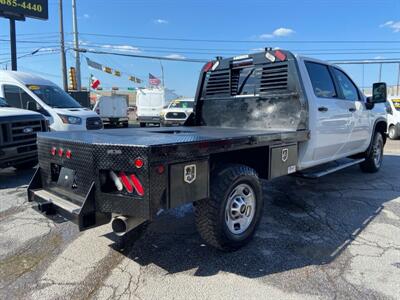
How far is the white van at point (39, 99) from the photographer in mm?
9039

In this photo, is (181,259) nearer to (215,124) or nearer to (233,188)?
(233,188)

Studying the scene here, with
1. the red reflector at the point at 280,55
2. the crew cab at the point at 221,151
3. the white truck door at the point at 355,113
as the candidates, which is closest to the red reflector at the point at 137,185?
the crew cab at the point at 221,151

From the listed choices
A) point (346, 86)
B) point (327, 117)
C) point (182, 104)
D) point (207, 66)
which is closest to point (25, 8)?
point (182, 104)

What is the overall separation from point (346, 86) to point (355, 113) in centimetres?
50

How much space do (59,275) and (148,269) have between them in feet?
2.66

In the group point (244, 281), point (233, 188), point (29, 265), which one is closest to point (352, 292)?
point (244, 281)

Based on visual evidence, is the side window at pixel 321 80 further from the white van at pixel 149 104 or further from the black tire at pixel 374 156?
the white van at pixel 149 104

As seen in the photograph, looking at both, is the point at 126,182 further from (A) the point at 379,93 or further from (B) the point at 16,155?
(A) the point at 379,93

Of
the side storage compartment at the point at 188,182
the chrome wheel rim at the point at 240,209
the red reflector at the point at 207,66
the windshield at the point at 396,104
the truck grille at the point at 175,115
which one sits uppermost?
the red reflector at the point at 207,66

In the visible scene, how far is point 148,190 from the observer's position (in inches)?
101

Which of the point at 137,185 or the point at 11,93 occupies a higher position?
the point at 11,93

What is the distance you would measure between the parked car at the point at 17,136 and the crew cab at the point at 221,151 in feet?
9.50

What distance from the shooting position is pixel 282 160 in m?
3.99

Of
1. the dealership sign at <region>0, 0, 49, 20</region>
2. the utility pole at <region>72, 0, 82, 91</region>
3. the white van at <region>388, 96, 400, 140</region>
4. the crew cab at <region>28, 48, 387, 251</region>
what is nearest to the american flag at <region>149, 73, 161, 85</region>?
the utility pole at <region>72, 0, 82, 91</region>
